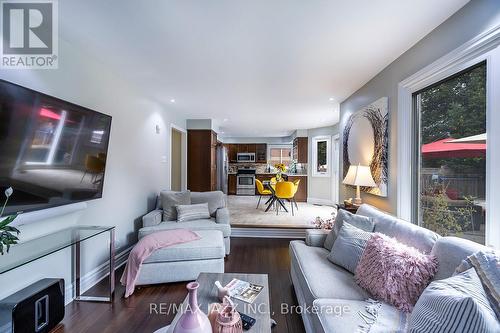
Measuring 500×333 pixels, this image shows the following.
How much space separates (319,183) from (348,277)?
5.17 meters

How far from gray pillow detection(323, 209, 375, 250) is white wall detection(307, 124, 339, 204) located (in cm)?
439

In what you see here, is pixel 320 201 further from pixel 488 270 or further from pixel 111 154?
pixel 488 270

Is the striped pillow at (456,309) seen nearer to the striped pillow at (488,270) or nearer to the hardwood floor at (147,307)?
the striped pillow at (488,270)

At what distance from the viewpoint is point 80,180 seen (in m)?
2.05

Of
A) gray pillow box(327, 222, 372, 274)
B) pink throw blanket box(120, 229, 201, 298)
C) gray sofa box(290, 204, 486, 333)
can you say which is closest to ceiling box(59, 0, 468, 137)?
gray sofa box(290, 204, 486, 333)

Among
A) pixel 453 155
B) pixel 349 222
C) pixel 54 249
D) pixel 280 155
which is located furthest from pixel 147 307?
pixel 280 155

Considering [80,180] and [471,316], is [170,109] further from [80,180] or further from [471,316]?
[471,316]

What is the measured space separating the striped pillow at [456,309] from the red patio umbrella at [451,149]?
1022 millimetres

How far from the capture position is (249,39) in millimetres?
1980

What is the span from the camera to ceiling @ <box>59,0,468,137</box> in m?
1.58

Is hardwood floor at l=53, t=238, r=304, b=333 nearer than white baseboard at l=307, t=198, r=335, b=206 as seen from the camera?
Yes

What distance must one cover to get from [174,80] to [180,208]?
182cm

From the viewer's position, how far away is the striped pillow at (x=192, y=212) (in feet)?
10.5

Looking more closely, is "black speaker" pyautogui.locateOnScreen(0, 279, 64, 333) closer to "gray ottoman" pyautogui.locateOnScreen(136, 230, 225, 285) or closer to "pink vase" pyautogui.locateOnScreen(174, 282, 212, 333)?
"gray ottoman" pyautogui.locateOnScreen(136, 230, 225, 285)
